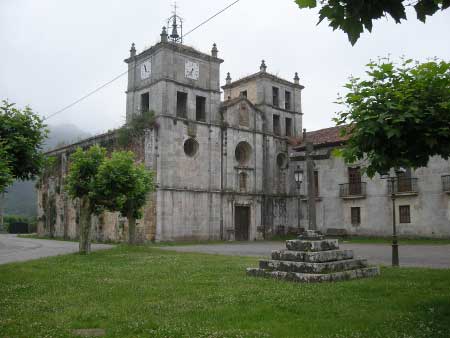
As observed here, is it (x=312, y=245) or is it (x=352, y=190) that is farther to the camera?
(x=352, y=190)

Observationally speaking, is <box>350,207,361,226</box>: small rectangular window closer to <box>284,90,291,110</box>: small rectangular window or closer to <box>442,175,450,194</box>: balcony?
<box>442,175,450,194</box>: balcony

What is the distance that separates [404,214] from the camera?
31.2 metres

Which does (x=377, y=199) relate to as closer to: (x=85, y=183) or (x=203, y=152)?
(x=203, y=152)

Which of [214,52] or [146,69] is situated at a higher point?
[214,52]

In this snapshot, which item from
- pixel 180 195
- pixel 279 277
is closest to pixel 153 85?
pixel 180 195

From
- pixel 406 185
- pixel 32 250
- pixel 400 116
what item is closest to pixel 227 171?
pixel 406 185

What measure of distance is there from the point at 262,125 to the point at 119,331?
3104 centimetres

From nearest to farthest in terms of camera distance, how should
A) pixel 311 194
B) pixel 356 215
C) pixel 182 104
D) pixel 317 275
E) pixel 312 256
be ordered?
1. pixel 317 275
2. pixel 312 256
3. pixel 311 194
4. pixel 182 104
5. pixel 356 215

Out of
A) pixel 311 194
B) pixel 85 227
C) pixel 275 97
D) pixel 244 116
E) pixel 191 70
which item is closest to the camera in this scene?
pixel 311 194

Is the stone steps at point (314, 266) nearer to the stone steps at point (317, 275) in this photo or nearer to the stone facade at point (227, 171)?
the stone steps at point (317, 275)

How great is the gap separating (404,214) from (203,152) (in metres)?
14.1

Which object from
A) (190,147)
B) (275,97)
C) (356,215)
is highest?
(275,97)

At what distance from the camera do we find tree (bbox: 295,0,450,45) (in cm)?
432

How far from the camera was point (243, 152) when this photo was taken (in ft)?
116
